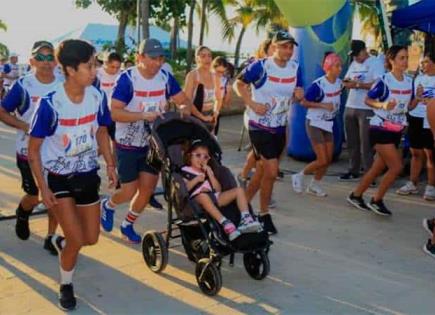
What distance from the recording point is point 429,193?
6.94 meters

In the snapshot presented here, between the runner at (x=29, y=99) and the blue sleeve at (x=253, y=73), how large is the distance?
1646 mm

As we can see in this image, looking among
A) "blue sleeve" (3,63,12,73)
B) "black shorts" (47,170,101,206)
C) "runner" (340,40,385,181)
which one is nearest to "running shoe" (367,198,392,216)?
"runner" (340,40,385,181)

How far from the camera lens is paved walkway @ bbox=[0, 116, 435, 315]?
3936 mm

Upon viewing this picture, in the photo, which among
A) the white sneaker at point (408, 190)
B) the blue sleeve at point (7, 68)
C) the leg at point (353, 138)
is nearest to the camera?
the white sneaker at point (408, 190)

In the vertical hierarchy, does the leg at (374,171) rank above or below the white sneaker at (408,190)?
above

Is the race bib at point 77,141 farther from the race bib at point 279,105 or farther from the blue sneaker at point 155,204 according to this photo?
the blue sneaker at point 155,204

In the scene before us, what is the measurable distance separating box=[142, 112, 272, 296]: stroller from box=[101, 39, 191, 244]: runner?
0.78 feet

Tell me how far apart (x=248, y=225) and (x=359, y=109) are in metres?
4.11

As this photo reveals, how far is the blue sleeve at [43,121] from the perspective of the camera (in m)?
3.56

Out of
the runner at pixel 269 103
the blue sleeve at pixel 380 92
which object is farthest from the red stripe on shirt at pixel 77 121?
the blue sleeve at pixel 380 92

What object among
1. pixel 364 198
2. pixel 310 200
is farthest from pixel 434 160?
pixel 310 200

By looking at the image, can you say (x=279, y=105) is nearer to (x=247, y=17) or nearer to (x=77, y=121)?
(x=77, y=121)

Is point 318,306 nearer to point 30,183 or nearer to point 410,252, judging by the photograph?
point 410,252

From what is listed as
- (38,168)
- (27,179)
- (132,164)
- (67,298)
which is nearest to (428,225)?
(132,164)
